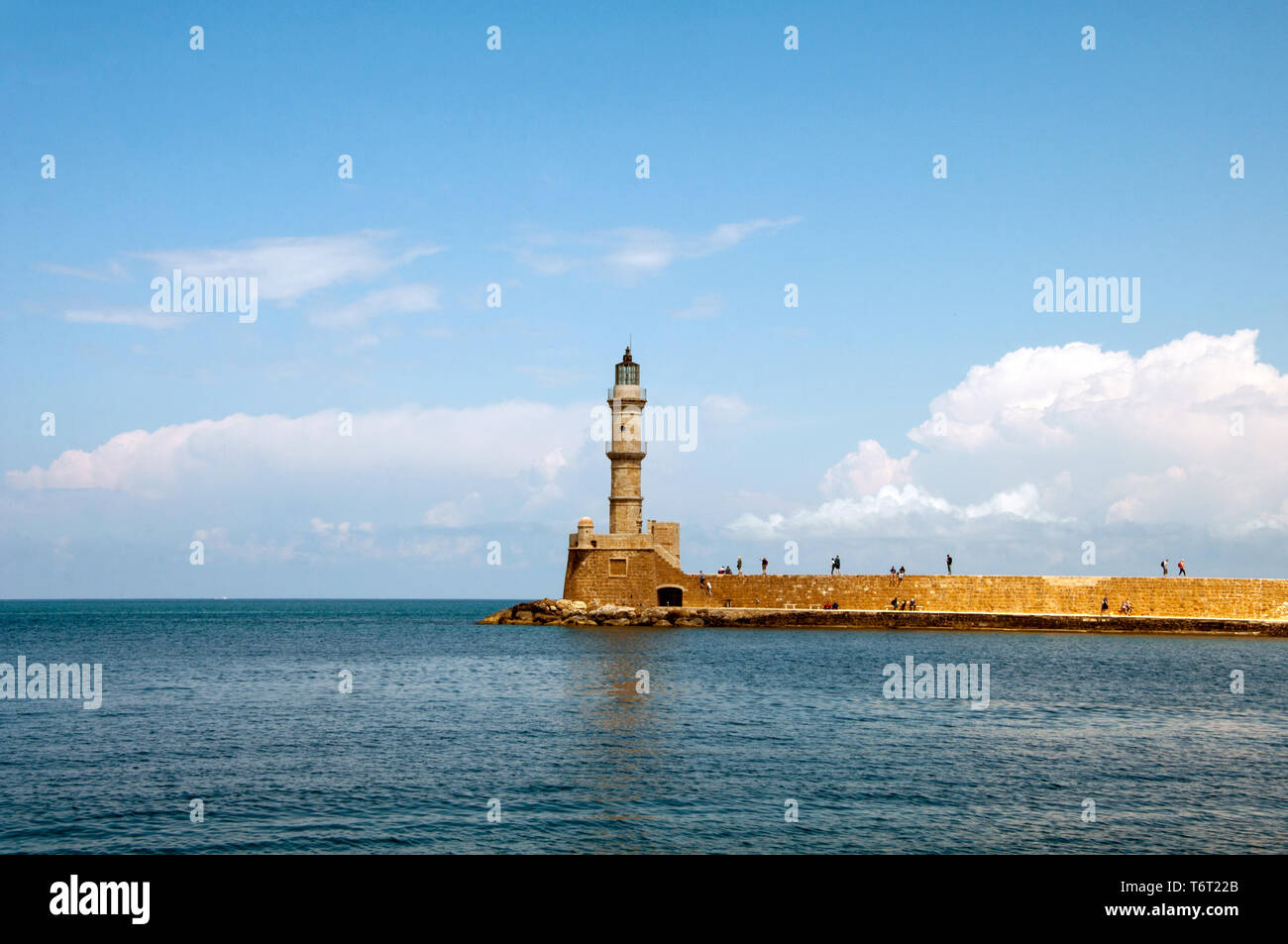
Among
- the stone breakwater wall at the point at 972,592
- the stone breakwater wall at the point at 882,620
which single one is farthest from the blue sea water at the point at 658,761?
the stone breakwater wall at the point at 972,592

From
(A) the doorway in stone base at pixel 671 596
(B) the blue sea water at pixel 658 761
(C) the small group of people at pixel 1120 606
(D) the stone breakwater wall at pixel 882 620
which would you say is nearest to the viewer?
(B) the blue sea water at pixel 658 761

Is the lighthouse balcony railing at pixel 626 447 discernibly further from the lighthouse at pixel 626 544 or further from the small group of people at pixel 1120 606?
the small group of people at pixel 1120 606

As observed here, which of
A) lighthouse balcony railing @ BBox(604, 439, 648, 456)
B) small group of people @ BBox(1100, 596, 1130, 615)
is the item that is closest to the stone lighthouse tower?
lighthouse balcony railing @ BBox(604, 439, 648, 456)

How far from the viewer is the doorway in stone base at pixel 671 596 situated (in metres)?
56.9

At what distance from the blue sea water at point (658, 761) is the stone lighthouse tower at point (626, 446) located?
17.9m

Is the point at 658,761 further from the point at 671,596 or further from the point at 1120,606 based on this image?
the point at 671,596

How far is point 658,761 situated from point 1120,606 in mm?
37618

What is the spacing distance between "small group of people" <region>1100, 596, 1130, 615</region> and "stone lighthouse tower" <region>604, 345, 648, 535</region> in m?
22.5

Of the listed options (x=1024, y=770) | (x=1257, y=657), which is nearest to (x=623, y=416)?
(x=1257, y=657)

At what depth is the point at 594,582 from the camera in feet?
185

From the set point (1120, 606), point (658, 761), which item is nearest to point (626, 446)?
point (1120, 606)

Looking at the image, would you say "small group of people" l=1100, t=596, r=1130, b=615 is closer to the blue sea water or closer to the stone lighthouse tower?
the blue sea water

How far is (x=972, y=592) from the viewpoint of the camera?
52.0 m
